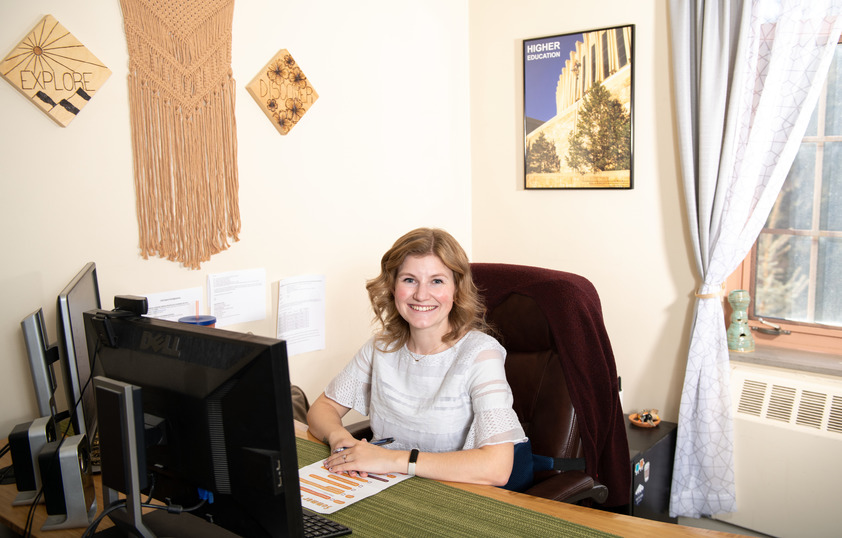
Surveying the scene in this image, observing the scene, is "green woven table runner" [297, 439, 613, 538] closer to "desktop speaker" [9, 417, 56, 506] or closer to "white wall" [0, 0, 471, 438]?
"desktop speaker" [9, 417, 56, 506]

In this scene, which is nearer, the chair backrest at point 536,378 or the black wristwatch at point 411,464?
the black wristwatch at point 411,464

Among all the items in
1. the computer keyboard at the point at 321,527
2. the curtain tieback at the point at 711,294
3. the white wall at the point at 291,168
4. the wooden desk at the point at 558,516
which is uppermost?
the white wall at the point at 291,168

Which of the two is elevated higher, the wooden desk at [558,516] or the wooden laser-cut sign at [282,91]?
the wooden laser-cut sign at [282,91]

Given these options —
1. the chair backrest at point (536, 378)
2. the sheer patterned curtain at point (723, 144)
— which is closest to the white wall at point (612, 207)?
the sheer patterned curtain at point (723, 144)

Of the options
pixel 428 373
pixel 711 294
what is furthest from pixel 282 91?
pixel 711 294

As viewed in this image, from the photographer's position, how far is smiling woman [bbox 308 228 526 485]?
1687mm

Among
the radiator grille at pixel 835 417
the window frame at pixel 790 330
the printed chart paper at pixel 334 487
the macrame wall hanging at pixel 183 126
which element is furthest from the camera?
the window frame at pixel 790 330

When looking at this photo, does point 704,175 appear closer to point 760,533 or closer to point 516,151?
point 516,151

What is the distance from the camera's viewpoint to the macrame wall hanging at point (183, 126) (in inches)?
78.1

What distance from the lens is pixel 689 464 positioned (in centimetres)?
278

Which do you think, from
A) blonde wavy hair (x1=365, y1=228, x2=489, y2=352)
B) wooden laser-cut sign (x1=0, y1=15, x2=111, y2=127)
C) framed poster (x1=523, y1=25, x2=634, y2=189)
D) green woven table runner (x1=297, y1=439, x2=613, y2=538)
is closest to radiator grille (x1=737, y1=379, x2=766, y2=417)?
framed poster (x1=523, y1=25, x2=634, y2=189)

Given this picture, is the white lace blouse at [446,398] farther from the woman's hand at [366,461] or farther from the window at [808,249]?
the window at [808,249]

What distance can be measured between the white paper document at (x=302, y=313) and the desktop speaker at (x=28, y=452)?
104 centimetres

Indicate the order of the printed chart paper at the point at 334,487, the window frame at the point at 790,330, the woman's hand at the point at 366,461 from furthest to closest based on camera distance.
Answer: the window frame at the point at 790,330
the woman's hand at the point at 366,461
the printed chart paper at the point at 334,487
